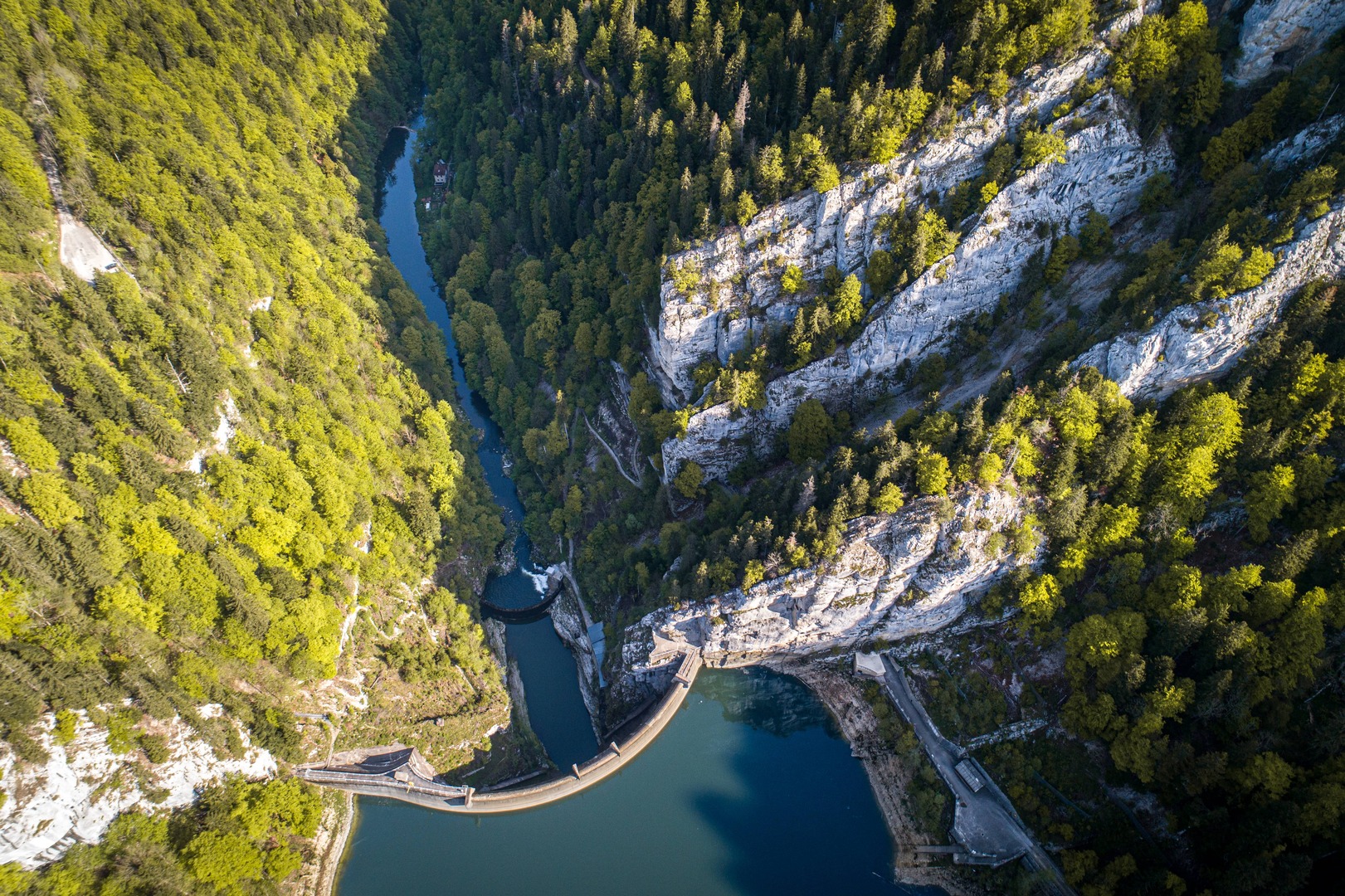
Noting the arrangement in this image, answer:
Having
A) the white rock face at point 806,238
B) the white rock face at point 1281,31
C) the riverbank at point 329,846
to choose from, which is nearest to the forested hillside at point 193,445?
the riverbank at point 329,846

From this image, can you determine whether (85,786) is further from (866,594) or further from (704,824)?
(866,594)

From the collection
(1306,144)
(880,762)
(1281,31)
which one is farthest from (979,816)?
(1281,31)

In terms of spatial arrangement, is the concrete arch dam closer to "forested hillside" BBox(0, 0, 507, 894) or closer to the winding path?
"forested hillside" BBox(0, 0, 507, 894)

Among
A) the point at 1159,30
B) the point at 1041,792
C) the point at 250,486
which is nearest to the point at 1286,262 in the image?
the point at 1159,30

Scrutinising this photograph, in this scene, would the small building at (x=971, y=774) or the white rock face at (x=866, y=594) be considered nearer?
the white rock face at (x=866, y=594)

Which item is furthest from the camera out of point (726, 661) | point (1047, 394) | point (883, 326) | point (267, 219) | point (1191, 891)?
point (267, 219)

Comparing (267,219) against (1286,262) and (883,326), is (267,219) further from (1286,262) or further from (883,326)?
(1286,262)

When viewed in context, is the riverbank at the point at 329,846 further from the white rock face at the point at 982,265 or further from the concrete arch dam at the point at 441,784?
the white rock face at the point at 982,265
